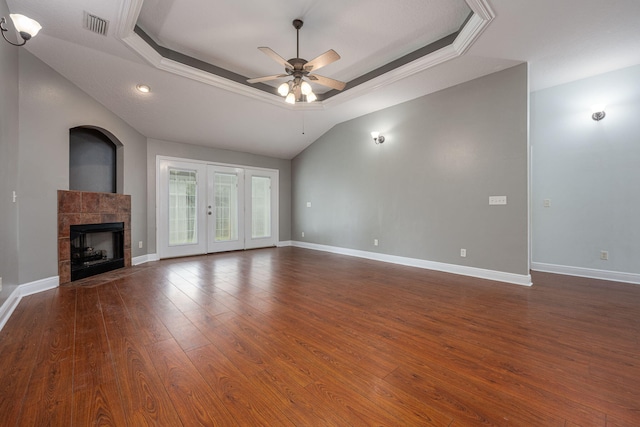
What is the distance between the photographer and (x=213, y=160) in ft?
20.0

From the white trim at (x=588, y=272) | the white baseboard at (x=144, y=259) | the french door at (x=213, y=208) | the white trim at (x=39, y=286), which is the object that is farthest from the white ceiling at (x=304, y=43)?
the white trim at (x=588, y=272)

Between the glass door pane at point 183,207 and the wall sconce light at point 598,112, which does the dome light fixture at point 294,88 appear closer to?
the glass door pane at point 183,207

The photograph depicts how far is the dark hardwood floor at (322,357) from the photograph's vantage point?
51.9 inches

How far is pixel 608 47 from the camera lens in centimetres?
311

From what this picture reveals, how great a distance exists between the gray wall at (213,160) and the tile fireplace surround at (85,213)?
1.88ft

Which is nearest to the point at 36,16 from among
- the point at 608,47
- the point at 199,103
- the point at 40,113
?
the point at 40,113

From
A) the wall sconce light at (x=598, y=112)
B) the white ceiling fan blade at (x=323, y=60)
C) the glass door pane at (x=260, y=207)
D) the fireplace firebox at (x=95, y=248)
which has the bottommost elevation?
the fireplace firebox at (x=95, y=248)

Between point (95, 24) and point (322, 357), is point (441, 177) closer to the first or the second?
point (322, 357)

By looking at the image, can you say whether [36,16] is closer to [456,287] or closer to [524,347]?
[524,347]

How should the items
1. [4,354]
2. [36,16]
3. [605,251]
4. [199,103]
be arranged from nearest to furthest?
[4,354], [36,16], [605,251], [199,103]

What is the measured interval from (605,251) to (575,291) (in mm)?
1155

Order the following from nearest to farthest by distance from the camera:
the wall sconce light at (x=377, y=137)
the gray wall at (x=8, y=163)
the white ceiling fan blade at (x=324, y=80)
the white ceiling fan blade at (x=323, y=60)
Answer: the gray wall at (x=8, y=163) → the white ceiling fan blade at (x=323, y=60) → the white ceiling fan blade at (x=324, y=80) → the wall sconce light at (x=377, y=137)

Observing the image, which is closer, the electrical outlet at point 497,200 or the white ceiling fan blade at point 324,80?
the white ceiling fan blade at point 324,80

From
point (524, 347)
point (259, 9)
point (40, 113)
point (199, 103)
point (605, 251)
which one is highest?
point (259, 9)
